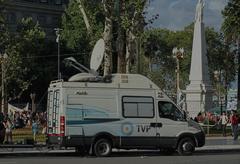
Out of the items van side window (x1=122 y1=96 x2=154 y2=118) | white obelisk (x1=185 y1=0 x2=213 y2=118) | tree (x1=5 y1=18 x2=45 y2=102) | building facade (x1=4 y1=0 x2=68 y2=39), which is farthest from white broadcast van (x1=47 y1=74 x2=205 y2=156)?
building facade (x1=4 y1=0 x2=68 y2=39)

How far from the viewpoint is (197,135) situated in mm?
26328

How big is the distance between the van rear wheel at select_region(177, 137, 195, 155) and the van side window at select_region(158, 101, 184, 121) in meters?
0.88

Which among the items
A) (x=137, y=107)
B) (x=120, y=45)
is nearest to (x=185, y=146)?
(x=137, y=107)

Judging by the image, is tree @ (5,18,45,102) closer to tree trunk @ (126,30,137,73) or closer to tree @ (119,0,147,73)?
tree trunk @ (126,30,137,73)

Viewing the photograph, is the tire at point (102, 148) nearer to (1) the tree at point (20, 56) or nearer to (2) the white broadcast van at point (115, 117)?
(2) the white broadcast van at point (115, 117)

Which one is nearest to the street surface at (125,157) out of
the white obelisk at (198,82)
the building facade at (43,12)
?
the white obelisk at (198,82)

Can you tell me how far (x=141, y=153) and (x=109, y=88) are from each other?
4.25 meters

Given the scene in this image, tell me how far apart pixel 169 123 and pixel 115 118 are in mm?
2273

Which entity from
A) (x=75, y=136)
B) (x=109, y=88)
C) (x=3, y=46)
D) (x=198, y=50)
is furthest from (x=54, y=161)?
(x=3, y=46)

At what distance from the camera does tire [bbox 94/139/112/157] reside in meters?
24.9

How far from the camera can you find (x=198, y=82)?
→ 5738 centimetres

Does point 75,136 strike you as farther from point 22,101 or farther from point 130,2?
point 22,101

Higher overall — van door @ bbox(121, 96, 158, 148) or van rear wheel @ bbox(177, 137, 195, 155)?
van door @ bbox(121, 96, 158, 148)

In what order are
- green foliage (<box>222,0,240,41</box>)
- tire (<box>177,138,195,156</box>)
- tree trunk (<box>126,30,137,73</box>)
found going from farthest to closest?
1. green foliage (<box>222,0,240,41</box>)
2. tree trunk (<box>126,30,137,73</box>)
3. tire (<box>177,138,195,156</box>)
